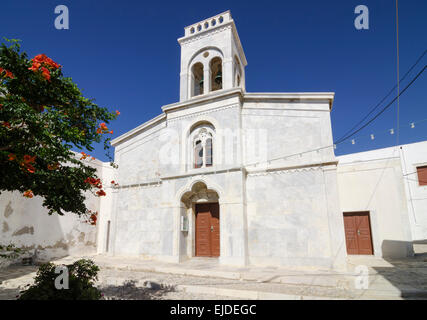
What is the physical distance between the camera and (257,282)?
303 inches

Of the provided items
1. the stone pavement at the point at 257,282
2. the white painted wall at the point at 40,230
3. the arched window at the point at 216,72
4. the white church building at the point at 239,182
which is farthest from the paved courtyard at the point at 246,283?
the arched window at the point at 216,72

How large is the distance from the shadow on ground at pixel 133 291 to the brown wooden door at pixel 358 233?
11.5m

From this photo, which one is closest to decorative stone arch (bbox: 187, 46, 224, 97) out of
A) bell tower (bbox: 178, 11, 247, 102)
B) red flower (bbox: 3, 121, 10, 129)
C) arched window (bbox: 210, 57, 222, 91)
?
bell tower (bbox: 178, 11, 247, 102)

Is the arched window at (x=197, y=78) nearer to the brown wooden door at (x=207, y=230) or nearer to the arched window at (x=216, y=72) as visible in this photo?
the arched window at (x=216, y=72)

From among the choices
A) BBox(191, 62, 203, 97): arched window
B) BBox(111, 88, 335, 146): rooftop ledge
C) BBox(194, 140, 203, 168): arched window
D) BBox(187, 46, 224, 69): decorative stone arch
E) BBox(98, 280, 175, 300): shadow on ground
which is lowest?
BBox(98, 280, 175, 300): shadow on ground

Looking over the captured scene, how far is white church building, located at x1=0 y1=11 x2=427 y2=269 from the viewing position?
9.63 m

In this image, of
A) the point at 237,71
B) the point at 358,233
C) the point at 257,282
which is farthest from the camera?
the point at 358,233

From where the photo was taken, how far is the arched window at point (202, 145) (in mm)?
11844

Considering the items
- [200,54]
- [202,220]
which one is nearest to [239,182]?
[202,220]

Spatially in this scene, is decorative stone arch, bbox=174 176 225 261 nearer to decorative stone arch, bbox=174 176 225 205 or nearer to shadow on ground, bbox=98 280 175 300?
decorative stone arch, bbox=174 176 225 205

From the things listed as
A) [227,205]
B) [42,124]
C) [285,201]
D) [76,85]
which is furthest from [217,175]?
[42,124]

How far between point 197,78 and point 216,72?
3.97ft

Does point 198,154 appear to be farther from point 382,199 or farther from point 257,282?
point 382,199
